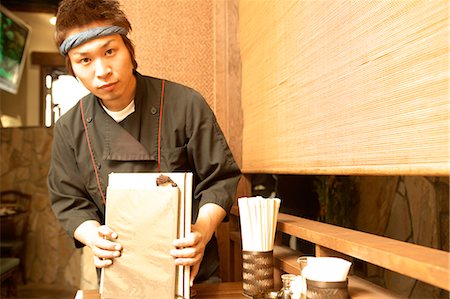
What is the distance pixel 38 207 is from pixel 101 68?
24.3ft

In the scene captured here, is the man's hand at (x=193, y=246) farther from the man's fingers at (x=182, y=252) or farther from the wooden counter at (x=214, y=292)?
the wooden counter at (x=214, y=292)

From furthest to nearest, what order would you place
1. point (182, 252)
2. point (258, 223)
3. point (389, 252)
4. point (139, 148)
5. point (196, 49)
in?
1. point (196, 49)
2. point (139, 148)
3. point (258, 223)
4. point (182, 252)
5. point (389, 252)

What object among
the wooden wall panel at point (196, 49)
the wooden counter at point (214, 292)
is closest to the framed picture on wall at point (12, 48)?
the wooden wall panel at point (196, 49)

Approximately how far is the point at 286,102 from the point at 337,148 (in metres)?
0.55

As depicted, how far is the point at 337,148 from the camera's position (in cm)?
161

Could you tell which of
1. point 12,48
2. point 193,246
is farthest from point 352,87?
point 12,48

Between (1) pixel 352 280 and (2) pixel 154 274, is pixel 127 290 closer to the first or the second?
(2) pixel 154 274

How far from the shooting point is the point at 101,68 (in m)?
1.73

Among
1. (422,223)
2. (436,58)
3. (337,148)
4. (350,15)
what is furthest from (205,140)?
(422,223)

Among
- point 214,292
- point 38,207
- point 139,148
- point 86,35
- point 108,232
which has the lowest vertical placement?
point 38,207

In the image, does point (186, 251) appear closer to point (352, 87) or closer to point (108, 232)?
point (108, 232)

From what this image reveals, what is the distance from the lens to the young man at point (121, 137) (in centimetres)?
179

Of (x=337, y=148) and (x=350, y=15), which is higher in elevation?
(x=350, y=15)

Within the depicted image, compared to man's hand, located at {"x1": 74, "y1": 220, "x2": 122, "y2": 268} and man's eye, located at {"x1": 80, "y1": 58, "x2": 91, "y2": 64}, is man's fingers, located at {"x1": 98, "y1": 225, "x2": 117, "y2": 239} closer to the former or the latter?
man's hand, located at {"x1": 74, "y1": 220, "x2": 122, "y2": 268}
